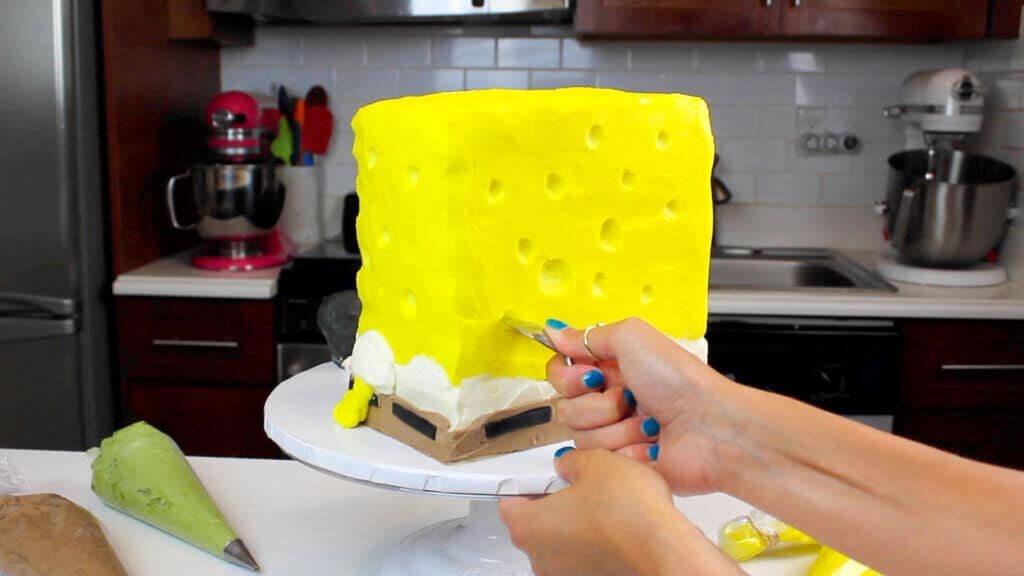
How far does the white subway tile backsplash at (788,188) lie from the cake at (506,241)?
194 centimetres

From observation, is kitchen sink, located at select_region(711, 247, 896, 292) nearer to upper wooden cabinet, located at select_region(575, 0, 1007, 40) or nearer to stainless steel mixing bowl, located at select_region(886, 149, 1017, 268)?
stainless steel mixing bowl, located at select_region(886, 149, 1017, 268)

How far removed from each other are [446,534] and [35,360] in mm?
1732

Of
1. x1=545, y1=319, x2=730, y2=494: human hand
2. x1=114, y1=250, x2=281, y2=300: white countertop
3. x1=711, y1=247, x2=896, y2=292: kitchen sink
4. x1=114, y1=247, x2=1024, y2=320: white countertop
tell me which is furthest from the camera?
x1=711, y1=247, x2=896, y2=292: kitchen sink

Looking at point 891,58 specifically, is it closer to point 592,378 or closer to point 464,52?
point 464,52

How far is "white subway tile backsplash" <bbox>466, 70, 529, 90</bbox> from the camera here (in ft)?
9.88

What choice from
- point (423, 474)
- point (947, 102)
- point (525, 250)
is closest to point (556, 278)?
point (525, 250)

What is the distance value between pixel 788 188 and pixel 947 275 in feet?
1.99

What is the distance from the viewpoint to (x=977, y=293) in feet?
8.13

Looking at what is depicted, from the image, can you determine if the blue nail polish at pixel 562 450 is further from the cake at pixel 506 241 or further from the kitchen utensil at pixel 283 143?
the kitchen utensil at pixel 283 143

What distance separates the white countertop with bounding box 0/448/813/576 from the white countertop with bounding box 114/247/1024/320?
3.54ft

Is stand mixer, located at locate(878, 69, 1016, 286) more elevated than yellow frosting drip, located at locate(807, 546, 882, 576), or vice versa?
stand mixer, located at locate(878, 69, 1016, 286)

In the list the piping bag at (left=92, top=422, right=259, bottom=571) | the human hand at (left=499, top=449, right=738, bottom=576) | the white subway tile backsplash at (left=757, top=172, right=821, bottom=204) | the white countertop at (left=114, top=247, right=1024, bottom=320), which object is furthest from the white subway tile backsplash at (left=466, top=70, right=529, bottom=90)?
the human hand at (left=499, top=449, right=738, bottom=576)

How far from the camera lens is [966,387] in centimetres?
240

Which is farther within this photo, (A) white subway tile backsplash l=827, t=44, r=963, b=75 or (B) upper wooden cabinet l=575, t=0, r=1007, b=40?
(A) white subway tile backsplash l=827, t=44, r=963, b=75
